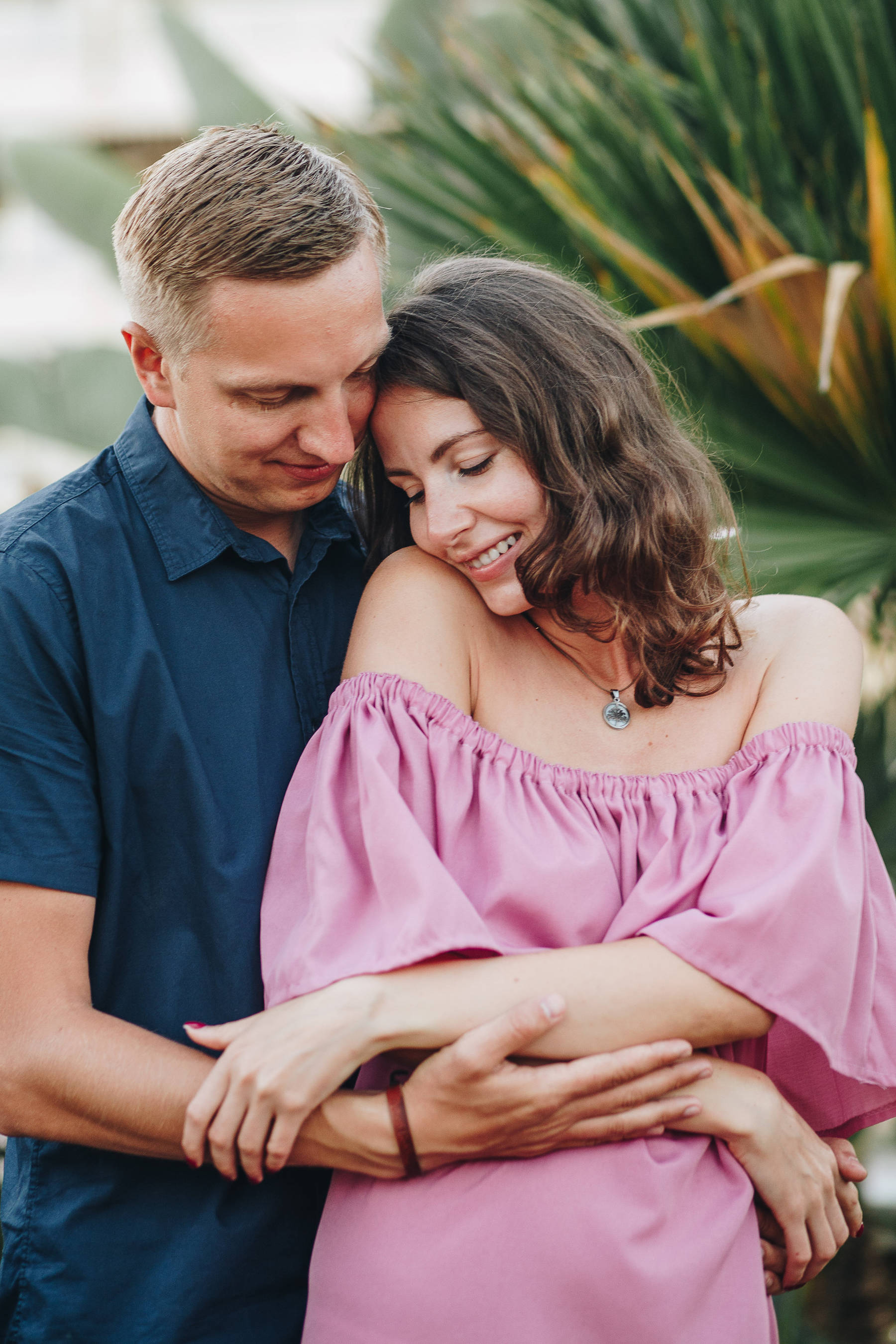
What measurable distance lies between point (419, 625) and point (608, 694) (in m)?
0.37

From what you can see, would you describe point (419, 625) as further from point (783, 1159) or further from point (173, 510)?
point (783, 1159)

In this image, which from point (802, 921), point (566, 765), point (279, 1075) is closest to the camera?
point (279, 1075)

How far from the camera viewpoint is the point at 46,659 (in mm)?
1581

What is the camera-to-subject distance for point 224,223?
165 centimetres

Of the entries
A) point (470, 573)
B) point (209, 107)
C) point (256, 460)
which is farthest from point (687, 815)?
point (209, 107)

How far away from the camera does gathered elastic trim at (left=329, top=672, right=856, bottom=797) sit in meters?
1.75

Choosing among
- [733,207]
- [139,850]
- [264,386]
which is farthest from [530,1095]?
[733,207]

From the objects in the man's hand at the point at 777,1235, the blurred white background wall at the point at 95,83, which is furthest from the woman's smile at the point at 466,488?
the blurred white background wall at the point at 95,83

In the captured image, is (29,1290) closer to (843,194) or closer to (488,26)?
(843,194)

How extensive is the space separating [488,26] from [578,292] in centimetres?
263

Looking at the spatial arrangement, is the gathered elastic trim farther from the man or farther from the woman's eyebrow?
the woman's eyebrow

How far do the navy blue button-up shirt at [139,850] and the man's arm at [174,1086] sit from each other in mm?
79

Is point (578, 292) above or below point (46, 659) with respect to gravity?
above

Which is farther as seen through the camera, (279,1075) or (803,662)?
(803,662)
